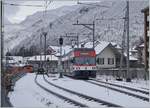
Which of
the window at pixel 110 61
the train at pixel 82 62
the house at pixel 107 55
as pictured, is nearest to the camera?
the train at pixel 82 62

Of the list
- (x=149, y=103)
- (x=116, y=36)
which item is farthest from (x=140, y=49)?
(x=149, y=103)

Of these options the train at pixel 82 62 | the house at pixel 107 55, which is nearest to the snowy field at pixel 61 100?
the train at pixel 82 62

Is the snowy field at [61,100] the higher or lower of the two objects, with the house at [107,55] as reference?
lower

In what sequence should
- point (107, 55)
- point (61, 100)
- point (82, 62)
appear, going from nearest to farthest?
point (61, 100) < point (82, 62) < point (107, 55)

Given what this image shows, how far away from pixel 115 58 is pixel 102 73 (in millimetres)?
36590

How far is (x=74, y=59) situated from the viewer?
176 ft

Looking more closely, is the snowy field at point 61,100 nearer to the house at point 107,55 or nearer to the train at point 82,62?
the train at point 82,62

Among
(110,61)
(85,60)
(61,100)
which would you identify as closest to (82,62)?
(85,60)

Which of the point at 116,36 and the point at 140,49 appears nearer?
the point at 140,49

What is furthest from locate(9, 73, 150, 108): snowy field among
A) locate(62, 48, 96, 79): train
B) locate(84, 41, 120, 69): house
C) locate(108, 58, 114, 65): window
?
locate(108, 58, 114, 65): window

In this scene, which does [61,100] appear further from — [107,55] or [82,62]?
[107,55]

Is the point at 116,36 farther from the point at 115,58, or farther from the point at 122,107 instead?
the point at 122,107

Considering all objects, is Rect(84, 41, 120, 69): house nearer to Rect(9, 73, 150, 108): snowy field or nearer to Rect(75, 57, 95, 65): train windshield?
Rect(75, 57, 95, 65): train windshield

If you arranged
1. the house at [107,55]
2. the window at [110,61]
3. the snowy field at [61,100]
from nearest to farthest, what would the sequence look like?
the snowy field at [61,100], the house at [107,55], the window at [110,61]
